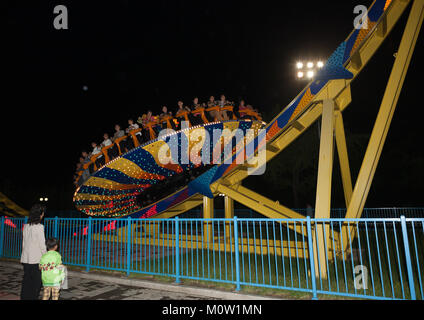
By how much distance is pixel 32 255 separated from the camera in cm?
452

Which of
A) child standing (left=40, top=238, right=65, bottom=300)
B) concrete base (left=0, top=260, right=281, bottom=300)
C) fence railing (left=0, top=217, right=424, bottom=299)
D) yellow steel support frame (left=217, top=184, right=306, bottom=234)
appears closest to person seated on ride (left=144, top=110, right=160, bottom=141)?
yellow steel support frame (left=217, top=184, right=306, bottom=234)

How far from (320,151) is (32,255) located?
607 cm

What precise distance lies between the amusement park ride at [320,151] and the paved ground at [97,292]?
317 centimetres

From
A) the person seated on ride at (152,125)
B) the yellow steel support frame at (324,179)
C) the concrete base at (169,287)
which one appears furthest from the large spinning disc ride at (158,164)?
the concrete base at (169,287)

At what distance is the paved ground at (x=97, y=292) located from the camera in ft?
17.9

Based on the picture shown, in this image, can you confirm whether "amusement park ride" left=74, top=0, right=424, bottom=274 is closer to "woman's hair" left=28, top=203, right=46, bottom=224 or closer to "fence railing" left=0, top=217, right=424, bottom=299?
"fence railing" left=0, top=217, right=424, bottom=299

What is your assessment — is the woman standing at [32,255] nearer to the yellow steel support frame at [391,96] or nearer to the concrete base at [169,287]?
the concrete base at [169,287]

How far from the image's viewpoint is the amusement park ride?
6.21 metres

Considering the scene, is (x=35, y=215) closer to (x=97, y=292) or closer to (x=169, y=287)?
(x=97, y=292)

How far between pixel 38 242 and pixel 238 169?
6888 millimetres

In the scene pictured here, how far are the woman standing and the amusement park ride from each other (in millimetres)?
4618
